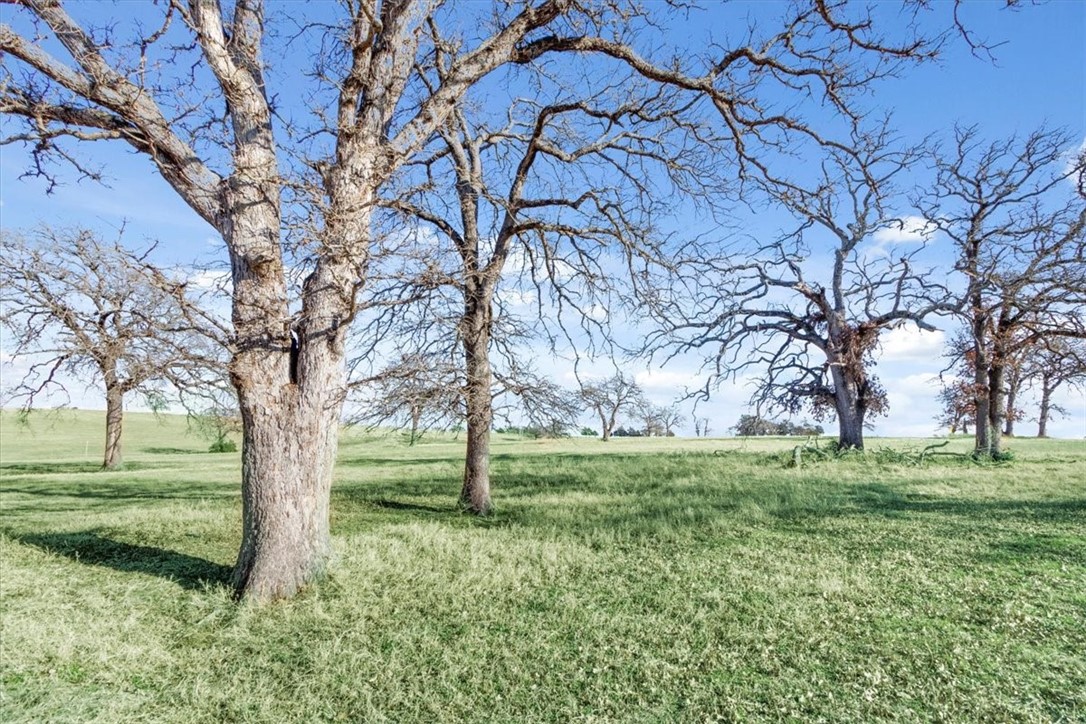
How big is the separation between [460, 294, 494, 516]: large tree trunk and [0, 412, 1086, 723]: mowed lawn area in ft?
2.45

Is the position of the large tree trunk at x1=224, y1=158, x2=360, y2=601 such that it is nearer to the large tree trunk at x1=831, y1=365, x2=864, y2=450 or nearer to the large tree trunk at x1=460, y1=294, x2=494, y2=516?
the large tree trunk at x1=460, y1=294, x2=494, y2=516

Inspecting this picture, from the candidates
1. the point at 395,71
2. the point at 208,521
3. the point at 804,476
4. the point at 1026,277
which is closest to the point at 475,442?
the point at 208,521

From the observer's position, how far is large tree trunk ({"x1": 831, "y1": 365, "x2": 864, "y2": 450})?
69.5 ft

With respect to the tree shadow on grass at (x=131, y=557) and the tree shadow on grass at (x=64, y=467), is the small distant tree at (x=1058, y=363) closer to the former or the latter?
the tree shadow on grass at (x=131, y=557)

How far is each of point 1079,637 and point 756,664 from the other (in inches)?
119

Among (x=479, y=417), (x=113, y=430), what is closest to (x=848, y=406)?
(x=479, y=417)

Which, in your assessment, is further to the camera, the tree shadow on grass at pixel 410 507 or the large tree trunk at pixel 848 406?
the large tree trunk at pixel 848 406

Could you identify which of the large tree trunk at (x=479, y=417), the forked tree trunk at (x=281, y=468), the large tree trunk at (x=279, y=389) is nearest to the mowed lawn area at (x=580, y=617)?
the forked tree trunk at (x=281, y=468)

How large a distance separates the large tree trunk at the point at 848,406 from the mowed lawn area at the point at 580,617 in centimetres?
915

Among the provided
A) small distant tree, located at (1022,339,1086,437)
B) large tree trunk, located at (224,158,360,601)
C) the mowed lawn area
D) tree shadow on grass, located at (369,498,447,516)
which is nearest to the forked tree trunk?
large tree trunk, located at (224,158,360,601)

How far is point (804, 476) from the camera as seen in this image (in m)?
15.2

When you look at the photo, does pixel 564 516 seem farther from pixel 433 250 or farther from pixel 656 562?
pixel 433 250

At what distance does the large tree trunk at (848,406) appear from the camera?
69.5ft

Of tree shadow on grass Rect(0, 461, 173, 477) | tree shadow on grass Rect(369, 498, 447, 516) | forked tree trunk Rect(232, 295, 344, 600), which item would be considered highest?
forked tree trunk Rect(232, 295, 344, 600)
